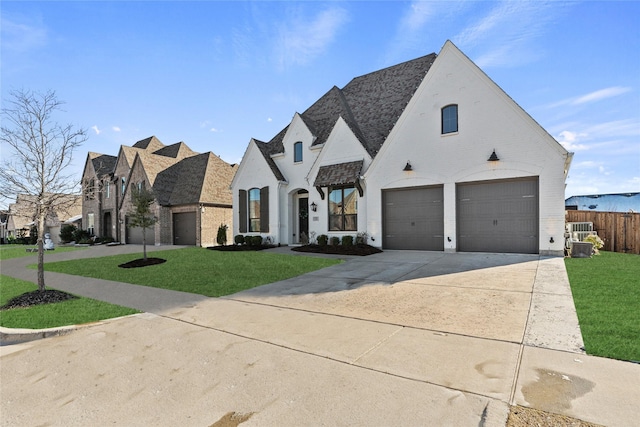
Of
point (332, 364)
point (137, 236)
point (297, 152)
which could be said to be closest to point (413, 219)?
point (297, 152)

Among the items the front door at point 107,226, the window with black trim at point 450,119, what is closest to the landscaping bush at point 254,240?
the window with black trim at point 450,119

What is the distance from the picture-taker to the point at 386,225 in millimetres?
15148

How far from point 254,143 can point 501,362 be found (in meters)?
18.8

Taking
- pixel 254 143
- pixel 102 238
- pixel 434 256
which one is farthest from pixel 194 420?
pixel 102 238

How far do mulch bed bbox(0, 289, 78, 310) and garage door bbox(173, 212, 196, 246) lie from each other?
16.7 metres

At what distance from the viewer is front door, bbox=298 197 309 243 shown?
19578mm

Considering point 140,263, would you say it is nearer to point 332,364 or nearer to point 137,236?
point 332,364

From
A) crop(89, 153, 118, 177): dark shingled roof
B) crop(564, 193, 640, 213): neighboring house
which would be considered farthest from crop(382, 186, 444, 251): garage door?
crop(89, 153, 118, 177): dark shingled roof

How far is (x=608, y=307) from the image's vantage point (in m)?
5.29

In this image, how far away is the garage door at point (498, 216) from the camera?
11953mm

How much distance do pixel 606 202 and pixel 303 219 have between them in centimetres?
3176

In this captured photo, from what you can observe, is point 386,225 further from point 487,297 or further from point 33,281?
point 33,281

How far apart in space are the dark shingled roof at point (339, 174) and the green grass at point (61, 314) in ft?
36.3

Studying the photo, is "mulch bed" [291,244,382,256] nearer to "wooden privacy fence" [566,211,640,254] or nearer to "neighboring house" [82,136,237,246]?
"wooden privacy fence" [566,211,640,254]
